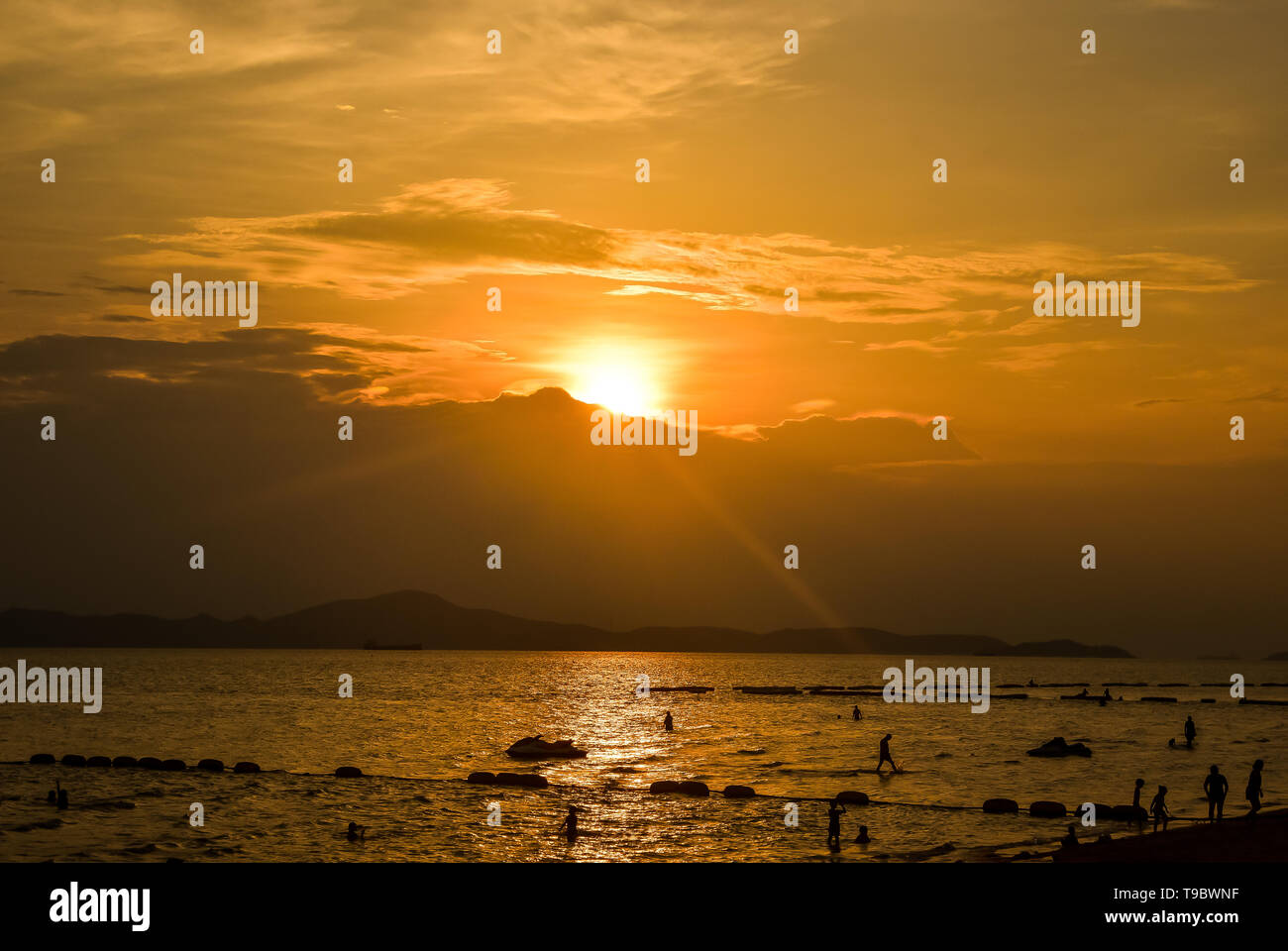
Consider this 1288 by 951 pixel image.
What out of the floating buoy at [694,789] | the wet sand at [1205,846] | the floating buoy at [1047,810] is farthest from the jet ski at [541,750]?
the wet sand at [1205,846]

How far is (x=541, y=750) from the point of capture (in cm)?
9144

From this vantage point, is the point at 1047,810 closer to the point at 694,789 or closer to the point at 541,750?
the point at 694,789

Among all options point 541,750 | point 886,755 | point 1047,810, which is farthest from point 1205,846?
point 541,750

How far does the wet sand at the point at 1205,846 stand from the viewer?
3453cm

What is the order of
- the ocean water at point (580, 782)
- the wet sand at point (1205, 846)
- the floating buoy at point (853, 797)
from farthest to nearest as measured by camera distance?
the floating buoy at point (853, 797)
the ocean water at point (580, 782)
the wet sand at point (1205, 846)

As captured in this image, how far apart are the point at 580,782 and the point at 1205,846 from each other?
4440 centimetres

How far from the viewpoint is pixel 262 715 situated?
140m

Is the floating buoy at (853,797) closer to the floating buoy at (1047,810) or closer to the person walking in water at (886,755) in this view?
the floating buoy at (1047,810)

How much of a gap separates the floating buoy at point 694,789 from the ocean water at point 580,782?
744 mm

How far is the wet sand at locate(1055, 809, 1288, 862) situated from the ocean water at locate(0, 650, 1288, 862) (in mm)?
5640

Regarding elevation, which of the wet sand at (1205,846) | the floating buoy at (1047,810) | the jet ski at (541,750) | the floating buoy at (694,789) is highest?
the wet sand at (1205,846)

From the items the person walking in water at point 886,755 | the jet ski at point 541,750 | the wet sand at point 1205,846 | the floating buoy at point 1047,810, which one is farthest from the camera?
the jet ski at point 541,750
